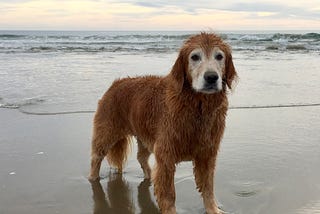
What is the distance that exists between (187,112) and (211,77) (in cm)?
54

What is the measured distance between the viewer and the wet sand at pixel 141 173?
4711mm

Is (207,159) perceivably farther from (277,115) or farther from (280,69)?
(280,69)

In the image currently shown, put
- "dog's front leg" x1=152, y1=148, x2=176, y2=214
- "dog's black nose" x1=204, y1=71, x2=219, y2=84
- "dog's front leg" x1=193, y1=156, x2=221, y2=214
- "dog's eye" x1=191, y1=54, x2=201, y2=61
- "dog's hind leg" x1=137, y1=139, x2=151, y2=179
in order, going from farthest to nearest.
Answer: "dog's hind leg" x1=137, y1=139, x2=151, y2=179 < "dog's front leg" x1=193, y1=156, x2=221, y2=214 < "dog's front leg" x1=152, y1=148, x2=176, y2=214 < "dog's eye" x1=191, y1=54, x2=201, y2=61 < "dog's black nose" x1=204, y1=71, x2=219, y2=84

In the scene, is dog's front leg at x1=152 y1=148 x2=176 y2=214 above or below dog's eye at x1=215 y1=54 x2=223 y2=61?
below

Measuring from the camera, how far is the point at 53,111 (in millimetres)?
8805

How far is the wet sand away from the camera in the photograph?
471cm

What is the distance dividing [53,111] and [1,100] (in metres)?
1.82

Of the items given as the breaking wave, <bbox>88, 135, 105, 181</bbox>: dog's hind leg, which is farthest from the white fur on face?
the breaking wave

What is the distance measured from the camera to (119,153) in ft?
18.5

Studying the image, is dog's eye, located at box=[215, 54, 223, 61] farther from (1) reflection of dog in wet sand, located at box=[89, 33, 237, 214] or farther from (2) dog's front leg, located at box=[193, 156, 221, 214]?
(2) dog's front leg, located at box=[193, 156, 221, 214]

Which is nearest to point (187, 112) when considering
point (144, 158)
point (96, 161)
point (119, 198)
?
point (119, 198)

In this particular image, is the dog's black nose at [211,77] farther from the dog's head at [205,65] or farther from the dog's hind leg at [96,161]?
the dog's hind leg at [96,161]

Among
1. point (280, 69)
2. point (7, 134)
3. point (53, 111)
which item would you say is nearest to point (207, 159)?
point (7, 134)

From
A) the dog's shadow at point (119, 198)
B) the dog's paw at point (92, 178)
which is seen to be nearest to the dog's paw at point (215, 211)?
the dog's shadow at point (119, 198)
